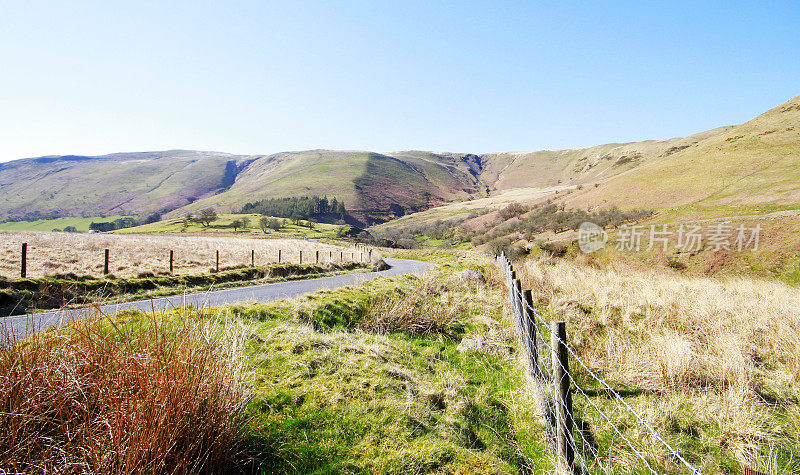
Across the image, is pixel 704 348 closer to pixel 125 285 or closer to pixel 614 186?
pixel 125 285

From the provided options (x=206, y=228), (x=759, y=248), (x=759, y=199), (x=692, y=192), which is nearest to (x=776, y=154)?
(x=692, y=192)

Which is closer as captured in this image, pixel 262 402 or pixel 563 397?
pixel 563 397

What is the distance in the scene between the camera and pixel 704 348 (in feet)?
20.9

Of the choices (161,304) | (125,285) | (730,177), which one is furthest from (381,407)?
(730,177)

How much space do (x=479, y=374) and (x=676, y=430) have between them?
110 inches

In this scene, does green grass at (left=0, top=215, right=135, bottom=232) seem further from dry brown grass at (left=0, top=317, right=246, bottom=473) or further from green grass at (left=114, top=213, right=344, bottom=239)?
dry brown grass at (left=0, top=317, right=246, bottom=473)

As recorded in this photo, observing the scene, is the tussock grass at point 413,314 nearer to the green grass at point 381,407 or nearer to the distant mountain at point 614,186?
the green grass at point 381,407

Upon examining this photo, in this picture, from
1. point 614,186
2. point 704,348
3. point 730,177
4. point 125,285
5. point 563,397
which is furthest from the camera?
point 614,186

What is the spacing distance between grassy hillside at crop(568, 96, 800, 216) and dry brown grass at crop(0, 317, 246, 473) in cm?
3477

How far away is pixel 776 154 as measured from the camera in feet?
124

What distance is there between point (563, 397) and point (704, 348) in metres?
4.77

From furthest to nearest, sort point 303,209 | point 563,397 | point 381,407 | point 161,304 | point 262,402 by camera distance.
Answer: point 303,209, point 161,304, point 381,407, point 262,402, point 563,397

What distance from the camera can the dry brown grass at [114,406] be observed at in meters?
2.10

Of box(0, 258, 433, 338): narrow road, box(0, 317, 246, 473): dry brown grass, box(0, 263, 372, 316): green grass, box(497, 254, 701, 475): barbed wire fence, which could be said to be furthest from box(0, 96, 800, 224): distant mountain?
box(0, 317, 246, 473): dry brown grass
